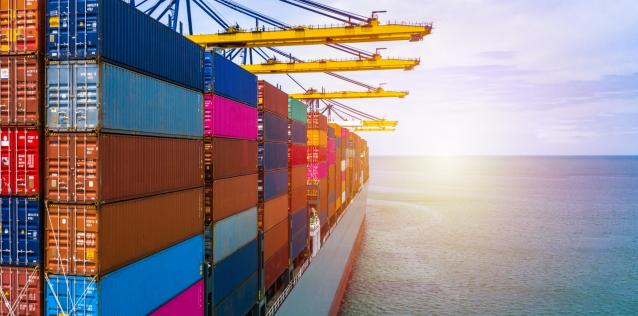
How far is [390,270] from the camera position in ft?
138

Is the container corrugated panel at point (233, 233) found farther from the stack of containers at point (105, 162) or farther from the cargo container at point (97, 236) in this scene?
the cargo container at point (97, 236)

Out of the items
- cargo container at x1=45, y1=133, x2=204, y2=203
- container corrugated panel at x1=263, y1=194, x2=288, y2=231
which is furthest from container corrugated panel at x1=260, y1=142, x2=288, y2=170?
cargo container at x1=45, y1=133, x2=204, y2=203

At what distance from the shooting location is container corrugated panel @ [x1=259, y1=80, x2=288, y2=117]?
834 inches

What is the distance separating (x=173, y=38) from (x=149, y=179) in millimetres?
4665

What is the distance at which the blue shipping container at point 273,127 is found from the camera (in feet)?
69.6

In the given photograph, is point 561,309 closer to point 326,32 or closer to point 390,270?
point 390,270

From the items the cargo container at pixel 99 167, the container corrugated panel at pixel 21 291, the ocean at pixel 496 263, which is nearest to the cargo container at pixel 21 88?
the cargo container at pixel 99 167

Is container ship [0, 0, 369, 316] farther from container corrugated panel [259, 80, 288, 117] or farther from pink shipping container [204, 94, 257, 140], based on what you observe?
container corrugated panel [259, 80, 288, 117]

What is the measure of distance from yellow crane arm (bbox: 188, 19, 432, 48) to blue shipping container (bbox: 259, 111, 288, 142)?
13.7 meters

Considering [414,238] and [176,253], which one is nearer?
[176,253]

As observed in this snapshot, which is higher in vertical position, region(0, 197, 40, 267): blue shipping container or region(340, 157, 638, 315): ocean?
region(0, 197, 40, 267): blue shipping container

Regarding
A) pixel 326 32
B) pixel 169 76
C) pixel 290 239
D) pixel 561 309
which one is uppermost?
pixel 326 32

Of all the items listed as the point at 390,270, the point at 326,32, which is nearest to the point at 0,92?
the point at 326,32

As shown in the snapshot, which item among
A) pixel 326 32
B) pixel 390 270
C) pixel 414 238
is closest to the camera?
pixel 326 32
